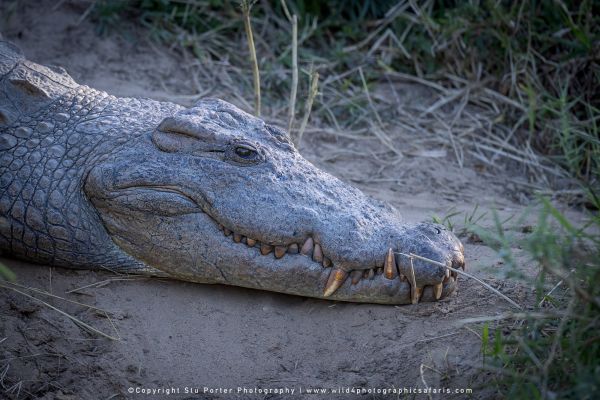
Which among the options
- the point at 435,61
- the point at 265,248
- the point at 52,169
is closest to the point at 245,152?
the point at 265,248

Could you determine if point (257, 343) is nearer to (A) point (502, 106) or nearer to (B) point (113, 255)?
(B) point (113, 255)

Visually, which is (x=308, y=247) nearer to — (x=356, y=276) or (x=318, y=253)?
(x=318, y=253)

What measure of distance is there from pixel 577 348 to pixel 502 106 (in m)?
3.63

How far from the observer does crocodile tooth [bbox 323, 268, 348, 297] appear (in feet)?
10.7

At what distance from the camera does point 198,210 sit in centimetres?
342

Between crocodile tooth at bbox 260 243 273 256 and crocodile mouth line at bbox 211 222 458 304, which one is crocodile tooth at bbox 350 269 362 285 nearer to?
crocodile mouth line at bbox 211 222 458 304

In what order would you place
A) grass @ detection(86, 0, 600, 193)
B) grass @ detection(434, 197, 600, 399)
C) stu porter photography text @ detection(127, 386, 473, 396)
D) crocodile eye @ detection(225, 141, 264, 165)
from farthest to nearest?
grass @ detection(86, 0, 600, 193) < crocodile eye @ detection(225, 141, 264, 165) < stu porter photography text @ detection(127, 386, 473, 396) < grass @ detection(434, 197, 600, 399)

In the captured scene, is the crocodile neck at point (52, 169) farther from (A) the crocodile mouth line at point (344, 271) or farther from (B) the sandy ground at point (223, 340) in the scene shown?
(A) the crocodile mouth line at point (344, 271)

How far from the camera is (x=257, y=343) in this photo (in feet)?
10.8

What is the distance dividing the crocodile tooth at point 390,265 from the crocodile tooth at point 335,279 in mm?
183

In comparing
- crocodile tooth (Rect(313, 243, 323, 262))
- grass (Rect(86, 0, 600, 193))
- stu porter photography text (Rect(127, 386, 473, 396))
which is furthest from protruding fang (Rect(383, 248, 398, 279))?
grass (Rect(86, 0, 600, 193))

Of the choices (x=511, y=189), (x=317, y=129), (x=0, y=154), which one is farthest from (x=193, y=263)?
(x=511, y=189)

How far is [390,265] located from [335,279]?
254 mm

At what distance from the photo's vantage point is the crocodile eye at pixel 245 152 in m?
3.47
